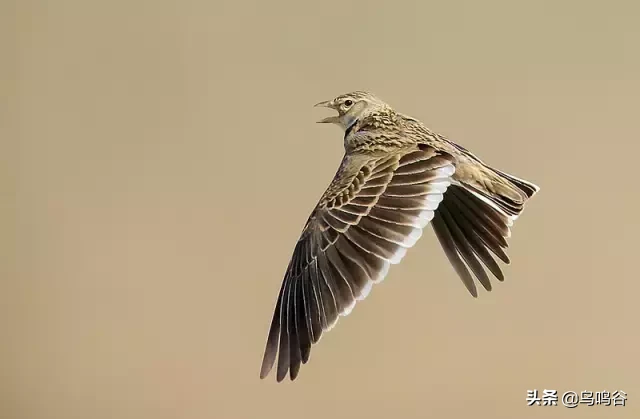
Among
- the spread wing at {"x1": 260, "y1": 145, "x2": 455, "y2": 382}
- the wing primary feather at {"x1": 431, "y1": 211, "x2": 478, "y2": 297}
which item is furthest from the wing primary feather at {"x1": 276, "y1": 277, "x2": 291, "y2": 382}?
the wing primary feather at {"x1": 431, "y1": 211, "x2": 478, "y2": 297}

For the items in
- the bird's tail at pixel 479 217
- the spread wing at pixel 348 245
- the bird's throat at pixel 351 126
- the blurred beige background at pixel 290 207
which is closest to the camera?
the spread wing at pixel 348 245

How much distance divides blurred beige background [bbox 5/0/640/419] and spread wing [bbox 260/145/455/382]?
0.43 m

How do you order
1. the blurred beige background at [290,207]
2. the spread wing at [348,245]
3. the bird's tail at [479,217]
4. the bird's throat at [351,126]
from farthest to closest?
the blurred beige background at [290,207], the bird's throat at [351,126], the bird's tail at [479,217], the spread wing at [348,245]

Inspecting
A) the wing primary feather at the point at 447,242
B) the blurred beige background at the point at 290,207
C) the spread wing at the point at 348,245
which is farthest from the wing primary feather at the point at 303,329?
the blurred beige background at the point at 290,207

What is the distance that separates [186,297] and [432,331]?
526mm

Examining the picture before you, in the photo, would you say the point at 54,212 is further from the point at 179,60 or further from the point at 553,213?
the point at 553,213

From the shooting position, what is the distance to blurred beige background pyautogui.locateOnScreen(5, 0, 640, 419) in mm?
1639

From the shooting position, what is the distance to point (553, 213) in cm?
166

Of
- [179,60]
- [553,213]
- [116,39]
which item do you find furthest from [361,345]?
[116,39]

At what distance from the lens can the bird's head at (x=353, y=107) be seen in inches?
55.8

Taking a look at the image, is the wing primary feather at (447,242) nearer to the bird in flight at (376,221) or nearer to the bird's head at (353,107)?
the bird in flight at (376,221)

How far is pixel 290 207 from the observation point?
1.63 metres

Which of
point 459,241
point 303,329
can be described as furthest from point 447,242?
point 303,329

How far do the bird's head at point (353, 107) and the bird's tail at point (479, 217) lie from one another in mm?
215
